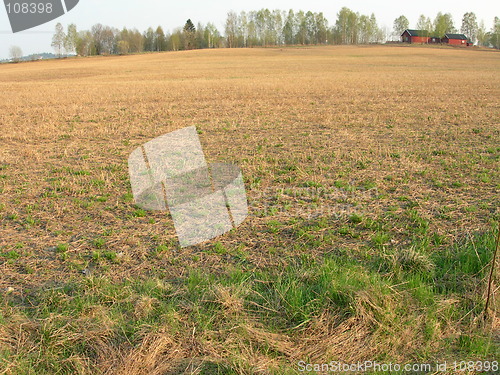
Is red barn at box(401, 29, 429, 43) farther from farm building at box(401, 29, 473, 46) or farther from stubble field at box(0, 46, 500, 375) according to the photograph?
stubble field at box(0, 46, 500, 375)

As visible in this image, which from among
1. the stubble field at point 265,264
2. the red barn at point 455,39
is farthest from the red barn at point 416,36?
the stubble field at point 265,264

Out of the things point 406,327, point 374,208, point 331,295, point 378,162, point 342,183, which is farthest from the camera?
point 378,162

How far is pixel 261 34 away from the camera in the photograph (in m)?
138

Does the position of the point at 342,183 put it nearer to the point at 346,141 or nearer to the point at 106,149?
the point at 346,141

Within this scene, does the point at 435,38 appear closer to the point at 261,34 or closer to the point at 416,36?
the point at 416,36

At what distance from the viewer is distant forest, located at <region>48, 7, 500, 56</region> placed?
353 feet

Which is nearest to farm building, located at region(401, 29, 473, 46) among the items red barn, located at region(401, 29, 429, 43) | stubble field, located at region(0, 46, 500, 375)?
red barn, located at region(401, 29, 429, 43)

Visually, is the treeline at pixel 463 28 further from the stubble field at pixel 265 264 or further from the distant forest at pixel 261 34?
the stubble field at pixel 265 264

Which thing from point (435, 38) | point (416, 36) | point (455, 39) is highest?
point (416, 36)

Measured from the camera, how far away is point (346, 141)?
11188 mm

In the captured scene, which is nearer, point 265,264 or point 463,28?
point 265,264

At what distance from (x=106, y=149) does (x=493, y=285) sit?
31.3ft

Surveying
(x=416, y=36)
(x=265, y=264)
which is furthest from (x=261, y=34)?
(x=265, y=264)

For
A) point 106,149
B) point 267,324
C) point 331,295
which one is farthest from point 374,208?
point 106,149
